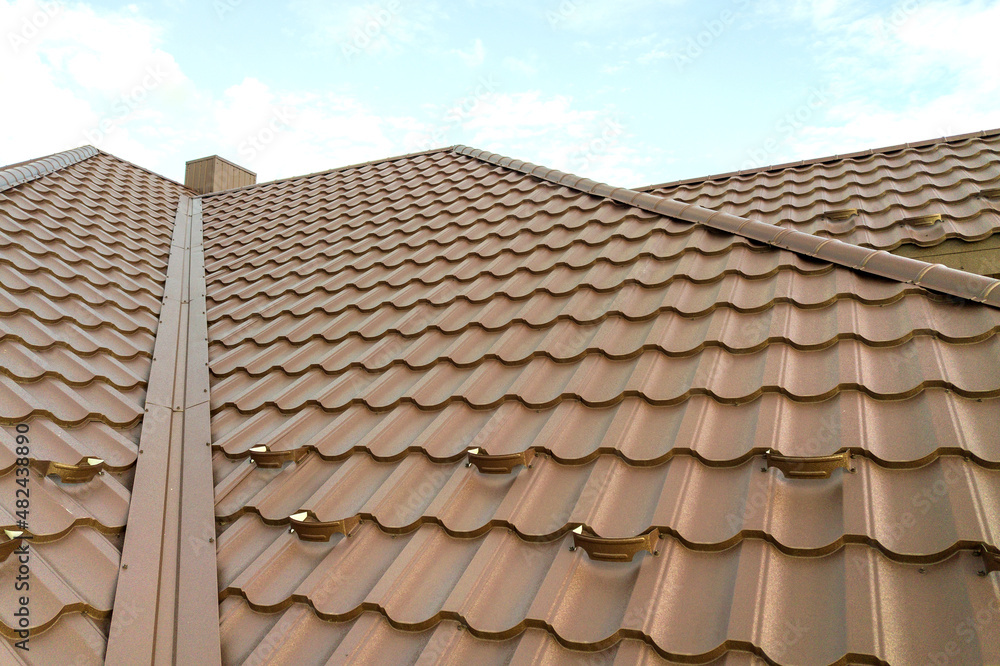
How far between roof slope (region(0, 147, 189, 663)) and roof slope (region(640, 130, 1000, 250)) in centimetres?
410

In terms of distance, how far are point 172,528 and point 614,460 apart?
1670 millimetres

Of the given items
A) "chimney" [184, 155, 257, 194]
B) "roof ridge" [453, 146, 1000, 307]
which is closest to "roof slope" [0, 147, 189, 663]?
"chimney" [184, 155, 257, 194]

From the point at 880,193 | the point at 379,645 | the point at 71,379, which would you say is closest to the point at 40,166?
the point at 71,379

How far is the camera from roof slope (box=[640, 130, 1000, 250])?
163 inches

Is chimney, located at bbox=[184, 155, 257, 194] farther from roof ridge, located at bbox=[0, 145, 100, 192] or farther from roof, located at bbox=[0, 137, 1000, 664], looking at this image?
roof, located at bbox=[0, 137, 1000, 664]

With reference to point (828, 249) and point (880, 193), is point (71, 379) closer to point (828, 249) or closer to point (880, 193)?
point (828, 249)

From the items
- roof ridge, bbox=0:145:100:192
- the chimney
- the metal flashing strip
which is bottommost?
the metal flashing strip

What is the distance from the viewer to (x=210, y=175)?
29.9 feet

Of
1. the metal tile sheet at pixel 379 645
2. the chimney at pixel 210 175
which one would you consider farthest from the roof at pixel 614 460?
the chimney at pixel 210 175

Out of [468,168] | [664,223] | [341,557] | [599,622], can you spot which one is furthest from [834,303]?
[468,168]

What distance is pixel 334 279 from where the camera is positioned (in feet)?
15.9

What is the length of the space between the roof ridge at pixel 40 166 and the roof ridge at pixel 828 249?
4.93 meters

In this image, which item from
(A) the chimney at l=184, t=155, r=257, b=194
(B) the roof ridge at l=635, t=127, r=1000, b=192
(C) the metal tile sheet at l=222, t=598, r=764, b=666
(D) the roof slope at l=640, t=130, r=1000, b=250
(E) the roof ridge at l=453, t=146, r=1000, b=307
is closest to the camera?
(C) the metal tile sheet at l=222, t=598, r=764, b=666

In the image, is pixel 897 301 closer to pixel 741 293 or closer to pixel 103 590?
pixel 741 293
